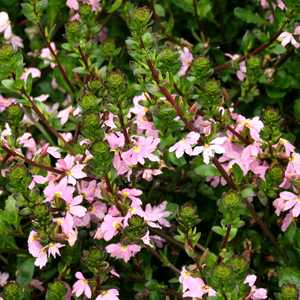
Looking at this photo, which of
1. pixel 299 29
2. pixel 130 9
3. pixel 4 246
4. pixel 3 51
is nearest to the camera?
pixel 3 51

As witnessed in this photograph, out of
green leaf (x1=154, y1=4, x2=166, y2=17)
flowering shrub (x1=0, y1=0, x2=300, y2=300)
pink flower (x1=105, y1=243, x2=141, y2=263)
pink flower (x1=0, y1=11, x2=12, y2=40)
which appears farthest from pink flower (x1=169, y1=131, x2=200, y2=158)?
pink flower (x1=0, y1=11, x2=12, y2=40)

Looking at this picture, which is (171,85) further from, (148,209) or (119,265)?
(119,265)

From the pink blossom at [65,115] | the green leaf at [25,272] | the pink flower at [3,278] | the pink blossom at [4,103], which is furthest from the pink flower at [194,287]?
the pink blossom at [4,103]

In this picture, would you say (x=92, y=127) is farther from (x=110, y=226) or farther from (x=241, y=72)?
(x=241, y=72)

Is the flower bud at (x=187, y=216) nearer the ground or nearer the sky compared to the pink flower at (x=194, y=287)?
nearer the sky

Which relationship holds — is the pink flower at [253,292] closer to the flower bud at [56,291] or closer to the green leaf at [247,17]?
the flower bud at [56,291]

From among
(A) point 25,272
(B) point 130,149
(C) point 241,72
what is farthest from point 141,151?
(C) point 241,72

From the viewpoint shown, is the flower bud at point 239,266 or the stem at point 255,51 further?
the stem at point 255,51

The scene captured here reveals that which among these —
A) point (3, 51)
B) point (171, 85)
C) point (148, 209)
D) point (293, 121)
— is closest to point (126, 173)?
point (148, 209)
